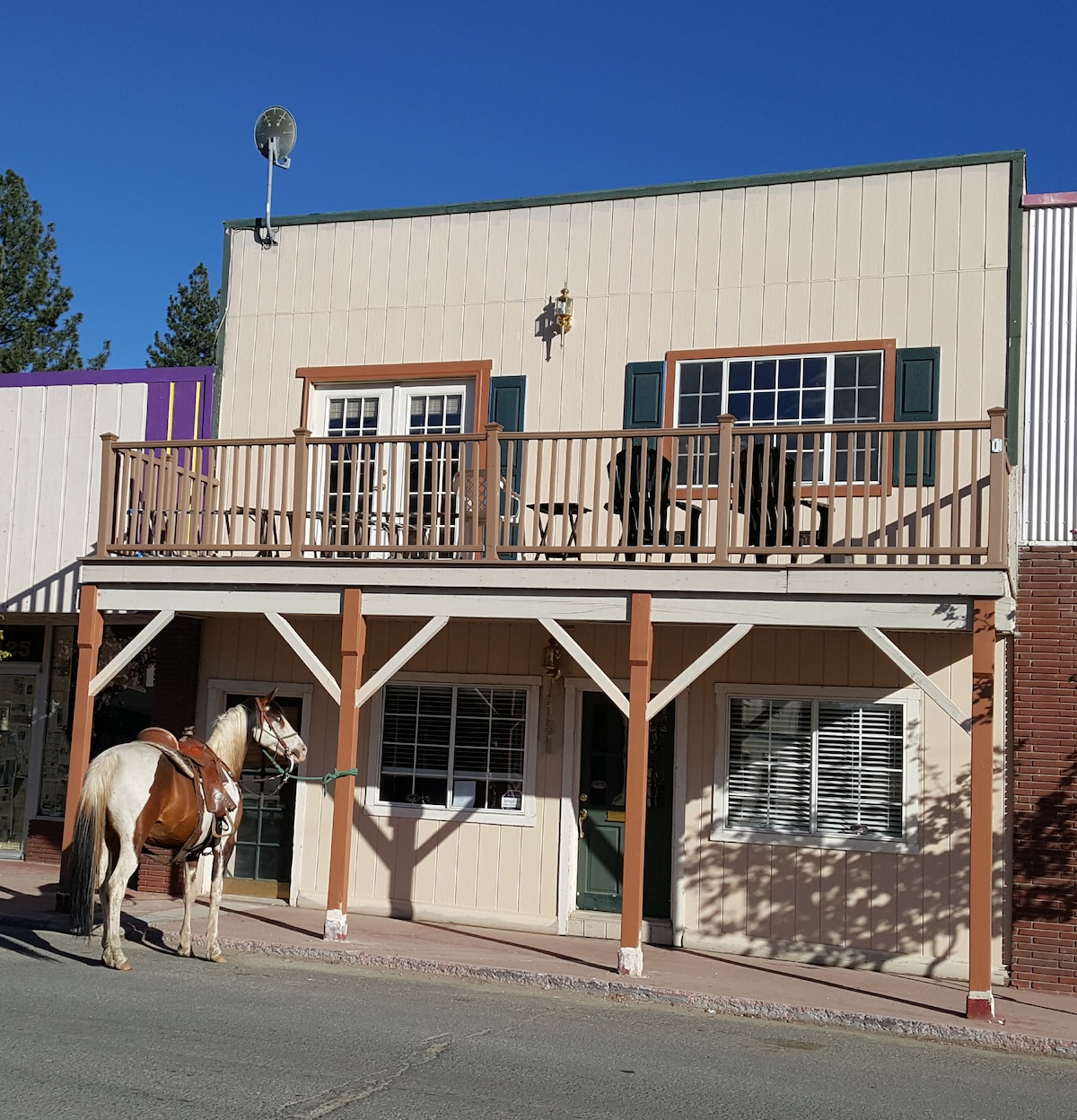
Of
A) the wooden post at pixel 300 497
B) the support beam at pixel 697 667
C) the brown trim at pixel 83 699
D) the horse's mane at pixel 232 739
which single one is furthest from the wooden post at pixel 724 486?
the brown trim at pixel 83 699

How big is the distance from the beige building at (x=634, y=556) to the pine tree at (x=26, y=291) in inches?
690

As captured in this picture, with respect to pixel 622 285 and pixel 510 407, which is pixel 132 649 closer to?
pixel 510 407

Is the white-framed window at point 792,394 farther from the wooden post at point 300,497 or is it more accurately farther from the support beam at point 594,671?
the wooden post at point 300,497

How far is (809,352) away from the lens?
1173 cm

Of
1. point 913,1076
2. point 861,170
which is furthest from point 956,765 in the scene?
point 861,170

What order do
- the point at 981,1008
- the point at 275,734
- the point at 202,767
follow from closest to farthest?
the point at 981,1008, the point at 202,767, the point at 275,734

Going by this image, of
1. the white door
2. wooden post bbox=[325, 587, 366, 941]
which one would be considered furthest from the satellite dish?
wooden post bbox=[325, 587, 366, 941]

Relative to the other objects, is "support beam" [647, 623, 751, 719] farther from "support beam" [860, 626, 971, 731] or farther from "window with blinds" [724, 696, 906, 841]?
"window with blinds" [724, 696, 906, 841]

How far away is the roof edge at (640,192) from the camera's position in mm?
11469

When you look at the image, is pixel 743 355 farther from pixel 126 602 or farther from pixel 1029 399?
pixel 126 602

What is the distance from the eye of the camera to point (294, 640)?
10875mm

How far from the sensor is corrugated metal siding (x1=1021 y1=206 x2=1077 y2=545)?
1095 cm

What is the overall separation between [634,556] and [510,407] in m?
2.41

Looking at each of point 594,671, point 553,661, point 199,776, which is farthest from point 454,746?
point 199,776
